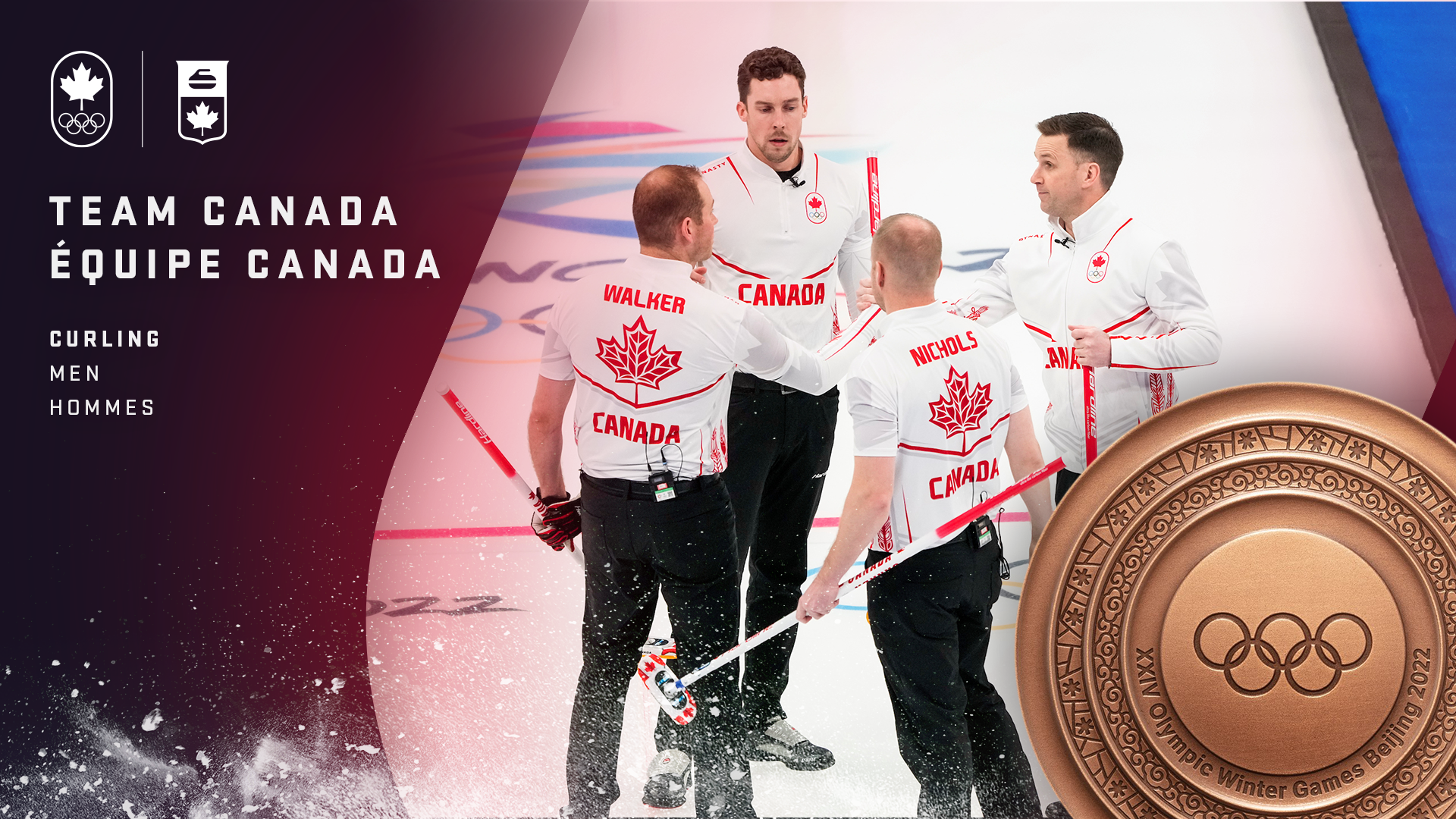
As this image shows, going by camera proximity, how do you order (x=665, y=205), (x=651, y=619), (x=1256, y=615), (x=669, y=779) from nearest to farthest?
1. (x=1256, y=615)
2. (x=665, y=205)
3. (x=651, y=619)
4. (x=669, y=779)

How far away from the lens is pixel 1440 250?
9.98ft

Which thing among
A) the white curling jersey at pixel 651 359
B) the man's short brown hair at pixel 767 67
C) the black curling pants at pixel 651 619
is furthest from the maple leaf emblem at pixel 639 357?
the man's short brown hair at pixel 767 67

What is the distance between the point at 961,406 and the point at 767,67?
41.8 inches

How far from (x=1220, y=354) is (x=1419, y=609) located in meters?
0.77

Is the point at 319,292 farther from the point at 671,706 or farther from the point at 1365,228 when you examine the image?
the point at 1365,228

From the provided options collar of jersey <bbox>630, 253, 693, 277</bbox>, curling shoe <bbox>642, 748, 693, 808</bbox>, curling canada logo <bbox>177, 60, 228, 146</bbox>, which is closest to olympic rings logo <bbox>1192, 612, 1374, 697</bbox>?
curling shoe <bbox>642, 748, 693, 808</bbox>

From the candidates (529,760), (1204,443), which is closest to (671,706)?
(529,760)

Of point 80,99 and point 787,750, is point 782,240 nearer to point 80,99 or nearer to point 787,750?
point 787,750

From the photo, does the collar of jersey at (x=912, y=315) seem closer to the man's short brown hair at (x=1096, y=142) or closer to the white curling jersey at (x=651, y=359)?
the white curling jersey at (x=651, y=359)

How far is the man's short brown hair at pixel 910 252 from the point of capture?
248cm

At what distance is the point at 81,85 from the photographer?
9.46 feet

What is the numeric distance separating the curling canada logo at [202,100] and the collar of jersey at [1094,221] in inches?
88.0

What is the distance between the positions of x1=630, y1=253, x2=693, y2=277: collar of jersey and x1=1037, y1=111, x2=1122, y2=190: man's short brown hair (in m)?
1.10

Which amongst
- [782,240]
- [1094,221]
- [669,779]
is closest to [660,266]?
[782,240]
